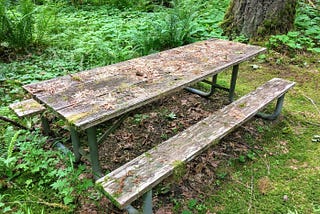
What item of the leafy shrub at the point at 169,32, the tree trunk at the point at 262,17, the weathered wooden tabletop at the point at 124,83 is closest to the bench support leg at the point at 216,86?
the weathered wooden tabletop at the point at 124,83

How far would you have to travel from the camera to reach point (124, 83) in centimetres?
233

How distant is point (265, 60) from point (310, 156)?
266 centimetres

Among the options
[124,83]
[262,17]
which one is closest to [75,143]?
[124,83]

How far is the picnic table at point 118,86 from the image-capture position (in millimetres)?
1886

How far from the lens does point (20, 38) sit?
4.64 metres

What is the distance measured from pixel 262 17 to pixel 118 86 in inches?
162

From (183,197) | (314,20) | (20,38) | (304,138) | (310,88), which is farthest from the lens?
(314,20)

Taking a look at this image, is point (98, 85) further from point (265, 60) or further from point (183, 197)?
point (265, 60)

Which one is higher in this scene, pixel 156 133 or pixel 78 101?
pixel 78 101

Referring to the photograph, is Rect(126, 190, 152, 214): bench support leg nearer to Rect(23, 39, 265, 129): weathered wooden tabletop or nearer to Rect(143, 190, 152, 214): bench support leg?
Rect(143, 190, 152, 214): bench support leg

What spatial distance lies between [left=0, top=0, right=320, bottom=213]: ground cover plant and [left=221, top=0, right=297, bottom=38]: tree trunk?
0.75ft

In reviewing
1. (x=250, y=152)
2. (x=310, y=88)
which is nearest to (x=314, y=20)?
(x=310, y=88)

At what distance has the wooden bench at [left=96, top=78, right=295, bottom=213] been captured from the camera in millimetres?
1641

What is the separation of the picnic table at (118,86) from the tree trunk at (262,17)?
2475 mm
